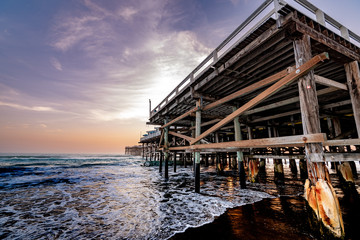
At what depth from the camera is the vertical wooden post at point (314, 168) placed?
3162mm

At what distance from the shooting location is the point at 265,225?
441cm

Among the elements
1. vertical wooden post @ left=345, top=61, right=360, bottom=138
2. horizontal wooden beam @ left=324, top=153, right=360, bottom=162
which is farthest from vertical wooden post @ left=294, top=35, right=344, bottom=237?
vertical wooden post @ left=345, top=61, right=360, bottom=138

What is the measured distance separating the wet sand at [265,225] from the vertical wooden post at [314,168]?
591 mm

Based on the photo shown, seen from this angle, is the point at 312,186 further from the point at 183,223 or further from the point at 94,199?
the point at 94,199

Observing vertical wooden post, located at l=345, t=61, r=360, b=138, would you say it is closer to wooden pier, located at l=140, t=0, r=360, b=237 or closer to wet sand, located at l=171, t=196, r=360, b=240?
wooden pier, located at l=140, t=0, r=360, b=237

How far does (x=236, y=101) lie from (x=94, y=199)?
9.42 metres

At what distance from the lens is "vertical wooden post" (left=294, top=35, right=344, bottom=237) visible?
316 cm

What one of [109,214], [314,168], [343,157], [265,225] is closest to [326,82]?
[343,157]

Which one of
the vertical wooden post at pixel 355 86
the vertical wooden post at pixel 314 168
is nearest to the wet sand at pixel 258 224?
the vertical wooden post at pixel 314 168

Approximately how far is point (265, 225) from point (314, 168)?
7.27ft

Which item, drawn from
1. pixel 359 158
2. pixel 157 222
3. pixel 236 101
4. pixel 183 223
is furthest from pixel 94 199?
pixel 359 158

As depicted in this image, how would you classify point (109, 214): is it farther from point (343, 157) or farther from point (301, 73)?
point (343, 157)

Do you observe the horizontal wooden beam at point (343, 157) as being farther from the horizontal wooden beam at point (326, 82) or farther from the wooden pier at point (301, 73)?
the horizontal wooden beam at point (326, 82)

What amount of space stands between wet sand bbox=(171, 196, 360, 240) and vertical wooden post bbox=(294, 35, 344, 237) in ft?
1.94
